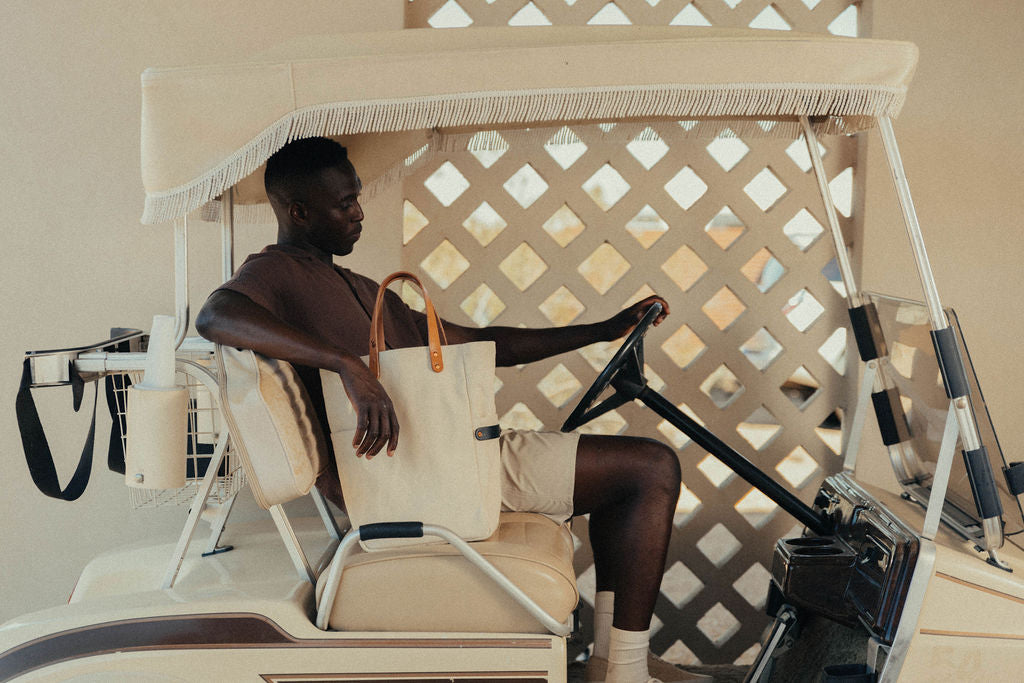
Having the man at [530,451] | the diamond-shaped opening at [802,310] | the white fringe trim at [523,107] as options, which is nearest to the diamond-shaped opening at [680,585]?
the man at [530,451]

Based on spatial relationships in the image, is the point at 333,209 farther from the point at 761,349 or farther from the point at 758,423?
the point at 758,423

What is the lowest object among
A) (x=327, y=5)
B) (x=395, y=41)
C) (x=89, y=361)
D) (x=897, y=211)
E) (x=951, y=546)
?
(x=951, y=546)

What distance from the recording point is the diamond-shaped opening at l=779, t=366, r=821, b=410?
224cm

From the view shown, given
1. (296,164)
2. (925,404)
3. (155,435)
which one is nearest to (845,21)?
(925,404)

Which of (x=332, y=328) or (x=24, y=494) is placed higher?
(x=332, y=328)

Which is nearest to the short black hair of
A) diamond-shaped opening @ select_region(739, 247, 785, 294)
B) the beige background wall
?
the beige background wall

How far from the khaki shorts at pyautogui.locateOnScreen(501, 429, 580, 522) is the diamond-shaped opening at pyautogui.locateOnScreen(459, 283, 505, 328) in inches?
29.3

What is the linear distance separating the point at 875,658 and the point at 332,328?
3.43 feet

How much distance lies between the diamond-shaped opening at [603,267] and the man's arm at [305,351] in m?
1.12

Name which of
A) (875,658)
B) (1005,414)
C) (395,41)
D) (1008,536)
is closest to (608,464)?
(875,658)

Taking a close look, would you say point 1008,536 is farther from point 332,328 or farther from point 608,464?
point 332,328

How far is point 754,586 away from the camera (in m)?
2.38

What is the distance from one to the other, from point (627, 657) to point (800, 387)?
45.9 inches

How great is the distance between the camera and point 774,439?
2.23 metres
